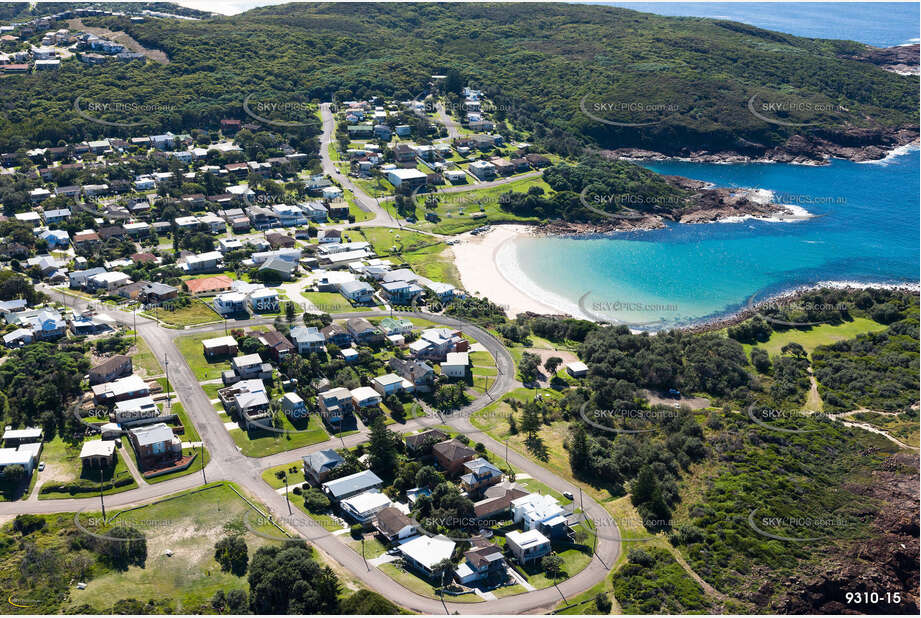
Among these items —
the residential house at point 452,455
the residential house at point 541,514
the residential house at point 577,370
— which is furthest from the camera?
the residential house at point 577,370

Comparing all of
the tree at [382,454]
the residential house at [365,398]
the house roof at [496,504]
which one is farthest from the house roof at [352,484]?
the residential house at [365,398]

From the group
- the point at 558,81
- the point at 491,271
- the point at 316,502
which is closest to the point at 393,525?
the point at 316,502

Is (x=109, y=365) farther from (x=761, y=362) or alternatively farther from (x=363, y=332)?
(x=761, y=362)

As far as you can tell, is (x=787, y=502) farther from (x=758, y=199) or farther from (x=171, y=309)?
(x=758, y=199)

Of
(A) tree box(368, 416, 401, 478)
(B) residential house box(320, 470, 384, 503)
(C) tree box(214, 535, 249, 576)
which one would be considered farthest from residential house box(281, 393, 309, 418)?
(C) tree box(214, 535, 249, 576)

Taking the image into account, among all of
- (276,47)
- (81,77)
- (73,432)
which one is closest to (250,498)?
(73,432)

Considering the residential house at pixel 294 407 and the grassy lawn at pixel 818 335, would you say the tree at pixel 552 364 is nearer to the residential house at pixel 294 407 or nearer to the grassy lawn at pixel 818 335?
the grassy lawn at pixel 818 335
